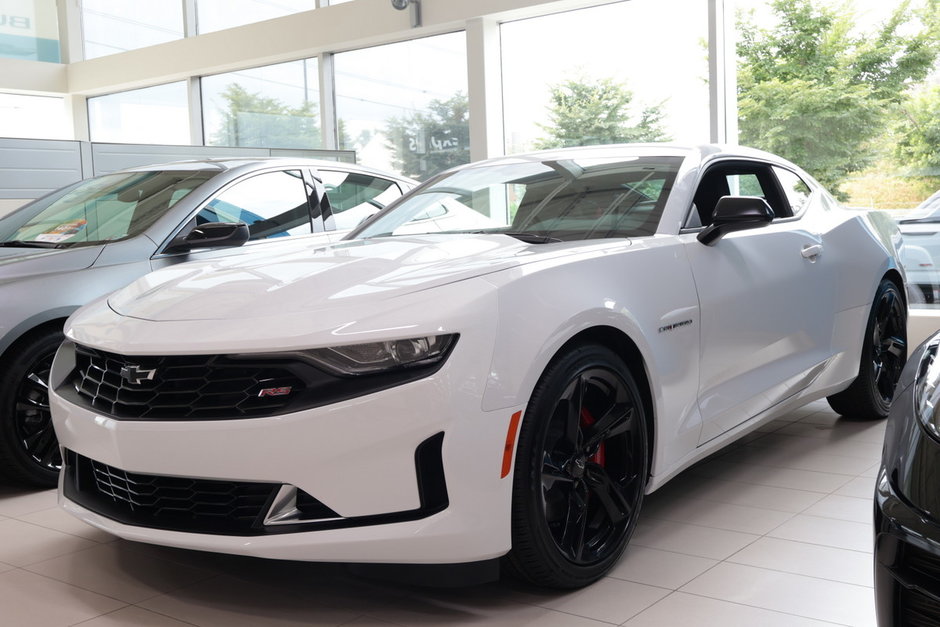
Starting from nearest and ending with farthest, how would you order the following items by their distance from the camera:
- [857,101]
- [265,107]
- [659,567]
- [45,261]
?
1. [659,567]
2. [45,261]
3. [857,101]
4. [265,107]

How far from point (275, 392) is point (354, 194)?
2.95 m

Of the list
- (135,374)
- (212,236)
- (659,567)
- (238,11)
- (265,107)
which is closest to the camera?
(135,374)

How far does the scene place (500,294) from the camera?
2.25 metres

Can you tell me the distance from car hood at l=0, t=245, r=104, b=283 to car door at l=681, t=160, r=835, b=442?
8.00 feet

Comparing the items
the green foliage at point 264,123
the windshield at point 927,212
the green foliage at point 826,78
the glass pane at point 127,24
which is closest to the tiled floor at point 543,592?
the windshield at point 927,212

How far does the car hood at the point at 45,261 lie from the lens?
363 cm

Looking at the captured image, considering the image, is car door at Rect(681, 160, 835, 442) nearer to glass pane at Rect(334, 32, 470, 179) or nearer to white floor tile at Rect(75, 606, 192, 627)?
white floor tile at Rect(75, 606, 192, 627)

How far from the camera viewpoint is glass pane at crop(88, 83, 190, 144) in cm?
1305

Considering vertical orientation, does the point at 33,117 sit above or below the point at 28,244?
above

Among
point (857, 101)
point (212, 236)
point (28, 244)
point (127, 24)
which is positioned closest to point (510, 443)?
point (212, 236)

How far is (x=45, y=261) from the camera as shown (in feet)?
12.2

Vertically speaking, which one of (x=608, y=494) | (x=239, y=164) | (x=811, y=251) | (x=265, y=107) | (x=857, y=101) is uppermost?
(x=265, y=107)

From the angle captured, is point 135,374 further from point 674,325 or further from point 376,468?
point 674,325

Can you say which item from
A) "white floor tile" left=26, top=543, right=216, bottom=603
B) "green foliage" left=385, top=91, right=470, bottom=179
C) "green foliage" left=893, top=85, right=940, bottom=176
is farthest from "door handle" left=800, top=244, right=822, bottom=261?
"green foliage" left=385, top=91, right=470, bottom=179
